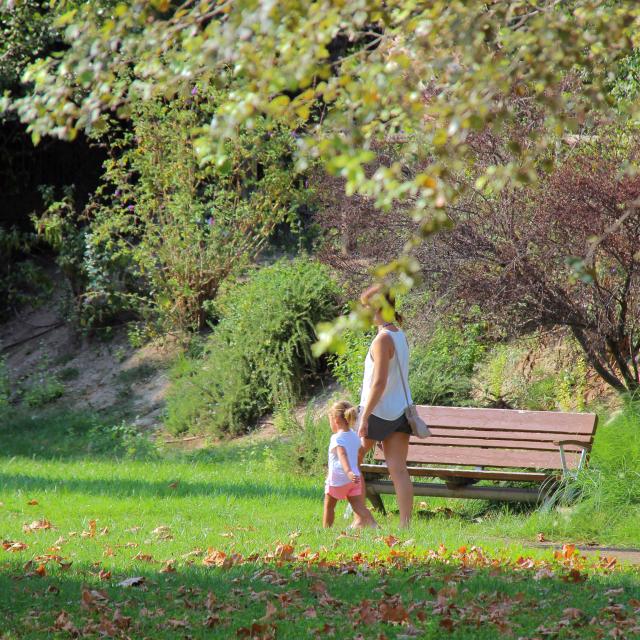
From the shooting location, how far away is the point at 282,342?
42.0 ft

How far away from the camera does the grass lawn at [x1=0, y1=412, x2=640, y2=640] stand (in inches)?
199

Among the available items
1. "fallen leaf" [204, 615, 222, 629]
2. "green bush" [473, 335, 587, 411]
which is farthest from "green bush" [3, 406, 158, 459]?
"fallen leaf" [204, 615, 222, 629]

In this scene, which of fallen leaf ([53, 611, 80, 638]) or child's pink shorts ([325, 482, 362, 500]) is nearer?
Answer: fallen leaf ([53, 611, 80, 638])

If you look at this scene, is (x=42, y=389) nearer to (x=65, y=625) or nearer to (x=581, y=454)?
(x=581, y=454)

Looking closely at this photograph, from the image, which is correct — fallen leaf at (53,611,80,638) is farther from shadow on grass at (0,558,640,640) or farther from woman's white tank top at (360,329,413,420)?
woman's white tank top at (360,329,413,420)

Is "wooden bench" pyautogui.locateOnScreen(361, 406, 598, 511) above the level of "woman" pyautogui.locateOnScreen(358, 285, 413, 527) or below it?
below

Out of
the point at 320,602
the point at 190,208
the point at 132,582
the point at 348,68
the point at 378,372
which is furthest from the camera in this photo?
the point at 190,208

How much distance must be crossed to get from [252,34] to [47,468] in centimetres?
850

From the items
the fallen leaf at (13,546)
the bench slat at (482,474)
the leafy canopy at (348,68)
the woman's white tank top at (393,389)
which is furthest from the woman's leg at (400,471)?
the leafy canopy at (348,68)

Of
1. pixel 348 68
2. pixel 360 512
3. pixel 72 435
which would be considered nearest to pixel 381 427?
pixel 360 512

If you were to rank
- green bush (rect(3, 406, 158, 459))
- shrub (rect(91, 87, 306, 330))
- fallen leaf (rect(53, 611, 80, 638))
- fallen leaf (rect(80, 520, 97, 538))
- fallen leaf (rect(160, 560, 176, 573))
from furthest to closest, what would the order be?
shrub (rect(91, 87, 306, 330)) < green bush (rect(3, 406, 158, 459)) < fallen leaf (rect(80, 520, 97, 538)) < fallen leaf (rect(160, 560, 176, 573)) < fallen leaf (rect(53, 611, 80, 638))

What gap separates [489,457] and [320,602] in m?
3.47

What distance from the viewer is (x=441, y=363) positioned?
35.3 ft

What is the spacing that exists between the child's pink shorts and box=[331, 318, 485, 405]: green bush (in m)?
2.95
